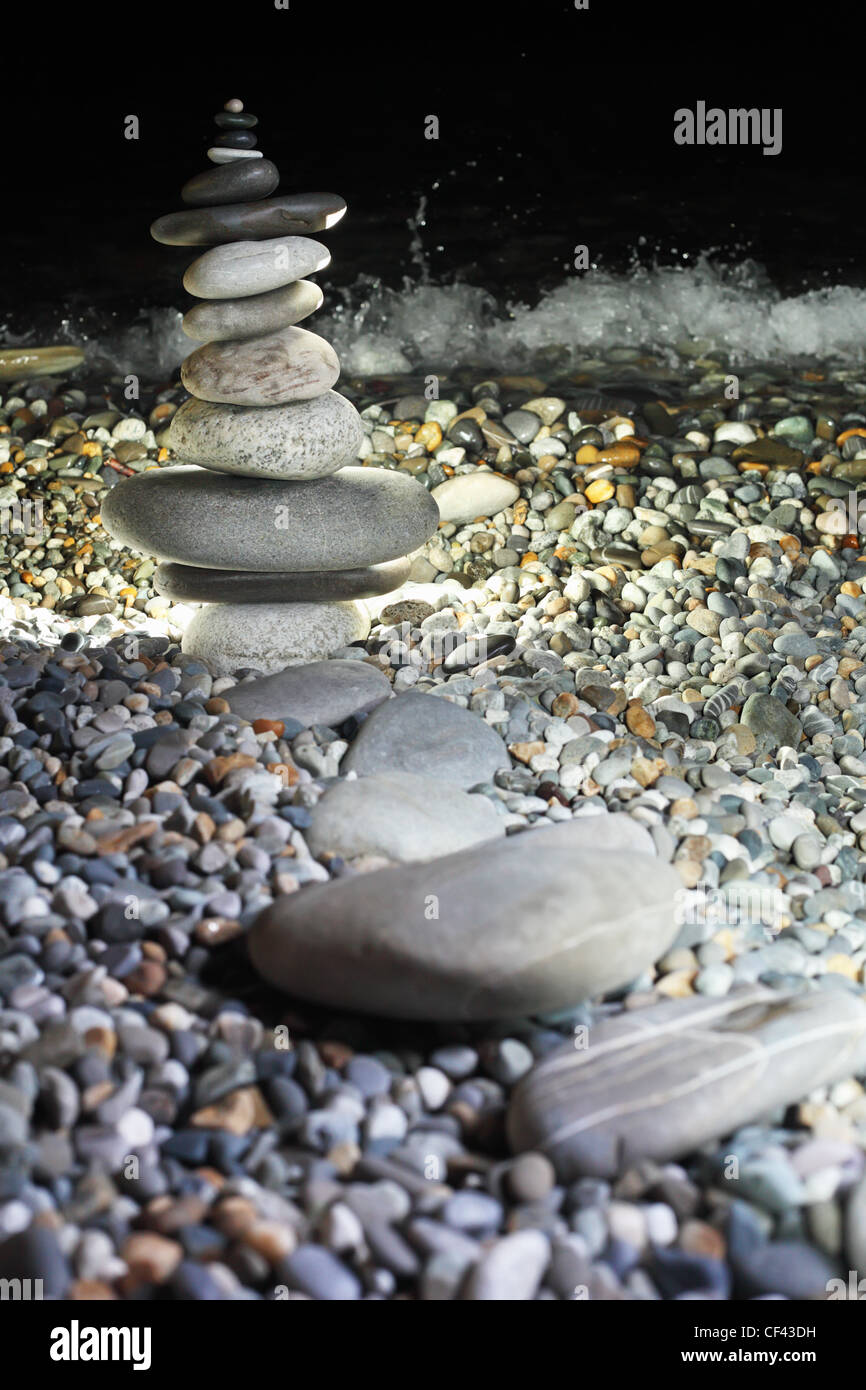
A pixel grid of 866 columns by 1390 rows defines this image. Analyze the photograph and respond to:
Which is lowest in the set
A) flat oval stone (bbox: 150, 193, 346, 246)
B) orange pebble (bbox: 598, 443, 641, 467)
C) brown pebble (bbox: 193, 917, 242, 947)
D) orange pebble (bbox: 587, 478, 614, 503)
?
orange pebble (bbox: 587, 478, 614, 503)

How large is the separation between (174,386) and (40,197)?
193cm

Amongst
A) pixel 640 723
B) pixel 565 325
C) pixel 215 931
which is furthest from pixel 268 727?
pixel 565 325

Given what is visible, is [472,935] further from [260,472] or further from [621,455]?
[621,455]

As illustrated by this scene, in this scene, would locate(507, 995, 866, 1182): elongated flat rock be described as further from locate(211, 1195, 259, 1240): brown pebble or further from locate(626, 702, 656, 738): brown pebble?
locate(626, 702, 656, 738): brown pebble

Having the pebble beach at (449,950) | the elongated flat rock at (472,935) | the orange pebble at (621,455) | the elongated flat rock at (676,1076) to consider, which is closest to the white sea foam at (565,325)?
the orange pebble at (621,455)

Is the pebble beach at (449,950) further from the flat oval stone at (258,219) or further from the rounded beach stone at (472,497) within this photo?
the flat oval stone at (258,219)

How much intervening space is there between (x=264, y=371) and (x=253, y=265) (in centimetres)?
30

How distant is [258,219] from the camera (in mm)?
3709

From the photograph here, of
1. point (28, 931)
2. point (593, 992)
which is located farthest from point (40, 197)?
point (593, 992)

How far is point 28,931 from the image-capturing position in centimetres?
243

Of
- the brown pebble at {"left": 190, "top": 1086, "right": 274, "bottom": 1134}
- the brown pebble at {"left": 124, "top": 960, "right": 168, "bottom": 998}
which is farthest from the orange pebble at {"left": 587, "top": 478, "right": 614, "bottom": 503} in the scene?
the brown pebble at {"left": 190, "top": 1086, "right": 274, "bottom": 1134}

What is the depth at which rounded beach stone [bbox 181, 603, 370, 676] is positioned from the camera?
405cm

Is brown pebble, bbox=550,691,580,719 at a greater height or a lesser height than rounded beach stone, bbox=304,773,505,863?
lesser

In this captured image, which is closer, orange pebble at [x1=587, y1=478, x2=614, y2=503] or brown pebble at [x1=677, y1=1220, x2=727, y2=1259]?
brown pebble at [x1=677, y1=1220, x2=727, y2=1259]
